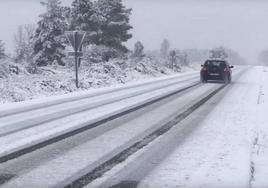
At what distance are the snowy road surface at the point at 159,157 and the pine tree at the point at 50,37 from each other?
32.9 metres

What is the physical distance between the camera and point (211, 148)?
24.9ft

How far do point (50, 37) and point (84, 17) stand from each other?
3.83m

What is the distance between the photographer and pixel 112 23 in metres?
45.9

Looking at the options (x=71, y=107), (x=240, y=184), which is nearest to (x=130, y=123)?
(x=71, y=107)

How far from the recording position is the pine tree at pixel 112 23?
45.7 metres

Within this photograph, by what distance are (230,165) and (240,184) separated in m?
0.97

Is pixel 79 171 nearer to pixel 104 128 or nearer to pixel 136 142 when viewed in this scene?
pixel 136 142

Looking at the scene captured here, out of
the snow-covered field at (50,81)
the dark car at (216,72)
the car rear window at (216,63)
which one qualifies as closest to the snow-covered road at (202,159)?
the snow-covered field at (50,81)

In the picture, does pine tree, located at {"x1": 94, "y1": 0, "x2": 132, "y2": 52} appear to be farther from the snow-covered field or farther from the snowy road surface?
the snowy road surface

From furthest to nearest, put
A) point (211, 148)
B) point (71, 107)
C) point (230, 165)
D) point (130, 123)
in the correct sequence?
point (71, 107), point (130, 123), point (211, 148), point (230, 165)

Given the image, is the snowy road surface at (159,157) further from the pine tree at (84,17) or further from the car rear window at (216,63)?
the pine tree at (84,17)

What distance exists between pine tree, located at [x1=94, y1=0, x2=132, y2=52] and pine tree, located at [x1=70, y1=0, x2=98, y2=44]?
2.23ft

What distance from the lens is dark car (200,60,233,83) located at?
96.8 ft

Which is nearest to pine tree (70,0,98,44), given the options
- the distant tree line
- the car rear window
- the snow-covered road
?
the distant tree line
